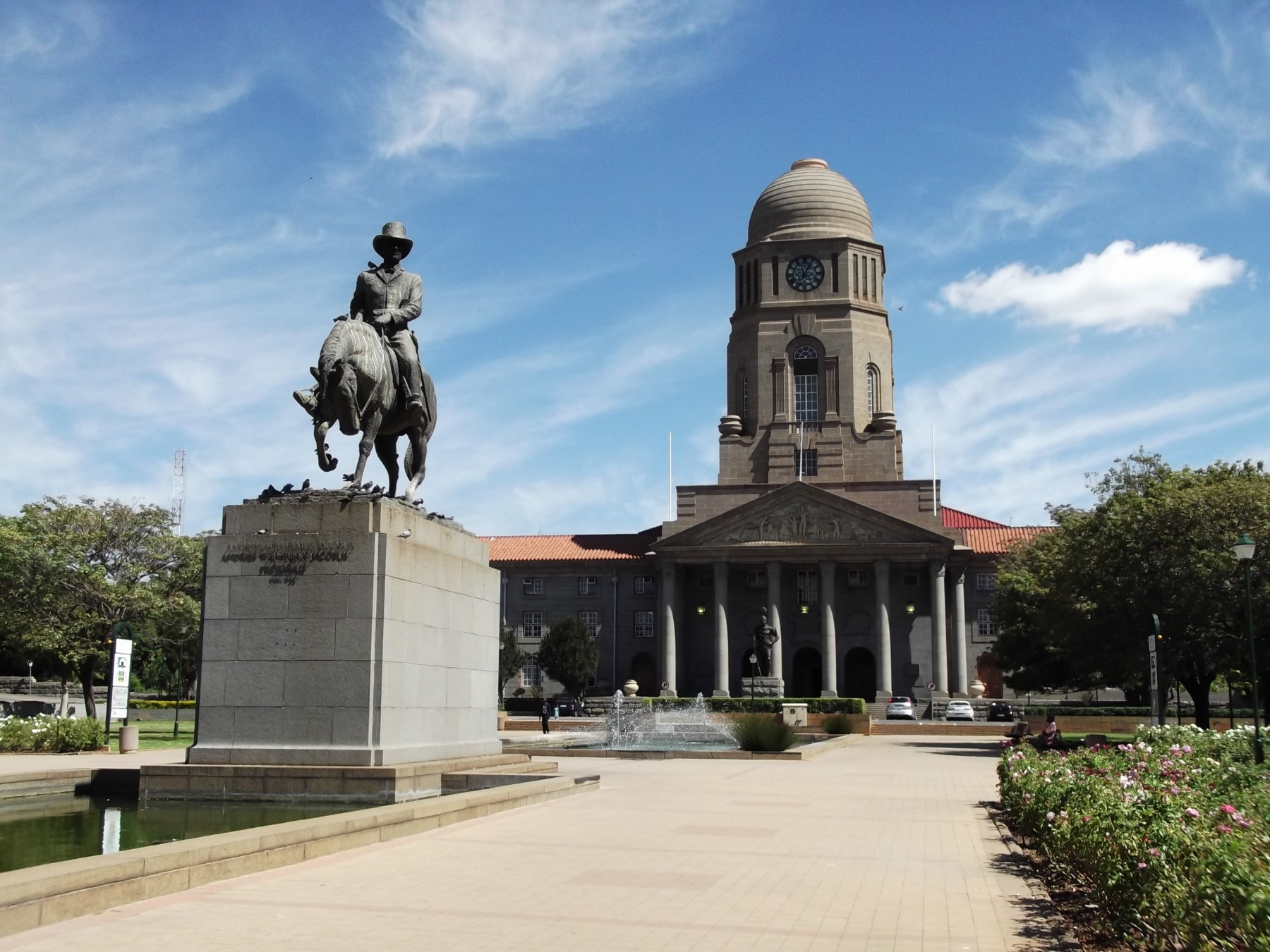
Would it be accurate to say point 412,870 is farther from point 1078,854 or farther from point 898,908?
point 1078,854

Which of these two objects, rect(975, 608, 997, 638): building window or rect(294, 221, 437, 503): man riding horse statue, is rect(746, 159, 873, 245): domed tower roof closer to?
rect(975, 608, 997, 638): building window

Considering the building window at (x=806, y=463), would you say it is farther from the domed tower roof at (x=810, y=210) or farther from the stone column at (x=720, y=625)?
the domed tower roof at (x=810, y=210)

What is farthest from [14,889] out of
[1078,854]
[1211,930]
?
[1078,854]

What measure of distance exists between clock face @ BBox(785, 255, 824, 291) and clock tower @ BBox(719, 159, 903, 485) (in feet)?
0.23

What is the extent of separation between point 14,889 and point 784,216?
87697 mm

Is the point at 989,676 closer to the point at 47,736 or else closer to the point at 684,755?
the point at 684,755

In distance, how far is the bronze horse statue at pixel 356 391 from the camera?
16.2 m

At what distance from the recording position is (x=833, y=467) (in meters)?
85.7

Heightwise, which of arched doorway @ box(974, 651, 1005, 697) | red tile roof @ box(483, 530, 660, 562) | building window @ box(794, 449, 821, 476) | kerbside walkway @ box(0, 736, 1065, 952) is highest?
building window @ box(794, 449, 821, 476)

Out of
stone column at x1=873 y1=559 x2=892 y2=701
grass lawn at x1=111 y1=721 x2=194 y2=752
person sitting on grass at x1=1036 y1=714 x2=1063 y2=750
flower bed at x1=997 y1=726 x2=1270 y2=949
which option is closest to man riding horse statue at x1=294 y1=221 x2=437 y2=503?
flower bed at x1=997 y1=726 x2=1270 y2=949

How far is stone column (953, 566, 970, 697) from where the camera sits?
8081 centimetres

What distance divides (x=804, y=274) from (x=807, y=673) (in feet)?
91.5

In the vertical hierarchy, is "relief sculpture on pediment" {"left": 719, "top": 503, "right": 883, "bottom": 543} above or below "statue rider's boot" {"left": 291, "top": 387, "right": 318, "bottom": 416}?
above

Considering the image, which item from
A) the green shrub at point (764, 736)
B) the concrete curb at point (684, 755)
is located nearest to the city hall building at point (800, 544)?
the green shrub at point (764, 736)
